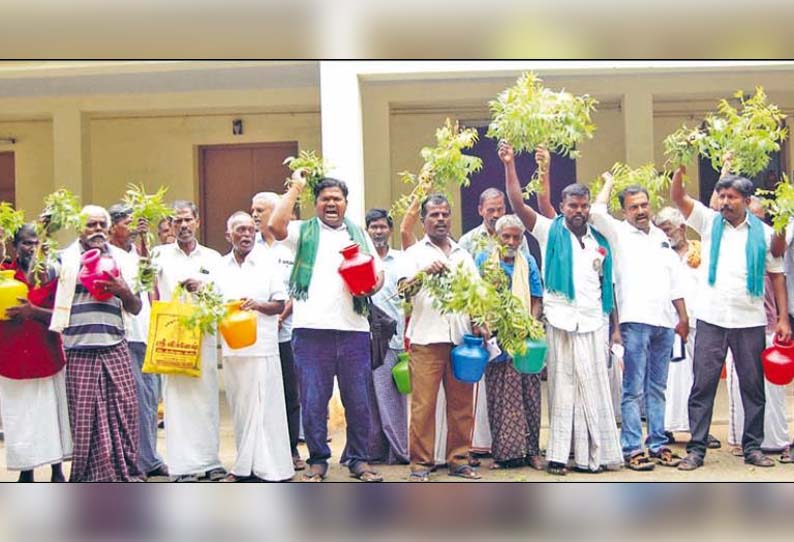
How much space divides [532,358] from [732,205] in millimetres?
1551

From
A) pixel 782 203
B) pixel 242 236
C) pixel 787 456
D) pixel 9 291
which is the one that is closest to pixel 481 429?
pixel 787 456

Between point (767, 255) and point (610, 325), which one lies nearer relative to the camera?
point (767, 255)

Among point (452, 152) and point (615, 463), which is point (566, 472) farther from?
point (452, 152)

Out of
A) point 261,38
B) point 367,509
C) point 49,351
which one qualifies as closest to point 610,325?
point 367,509

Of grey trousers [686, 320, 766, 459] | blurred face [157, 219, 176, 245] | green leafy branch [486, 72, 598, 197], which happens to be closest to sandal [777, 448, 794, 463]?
grey trousers [686, 320, 766, 459]

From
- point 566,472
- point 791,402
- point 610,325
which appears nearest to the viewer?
point 566,472

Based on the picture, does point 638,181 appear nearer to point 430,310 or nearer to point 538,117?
point 538,117

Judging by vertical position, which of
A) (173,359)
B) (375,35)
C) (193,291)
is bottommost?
(173,359)

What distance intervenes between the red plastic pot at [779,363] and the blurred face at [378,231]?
2.48 meters

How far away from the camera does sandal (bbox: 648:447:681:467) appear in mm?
6566

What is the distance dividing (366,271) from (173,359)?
126 cm

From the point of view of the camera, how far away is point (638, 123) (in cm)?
747

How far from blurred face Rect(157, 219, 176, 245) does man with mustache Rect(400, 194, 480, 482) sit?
1.62 metres

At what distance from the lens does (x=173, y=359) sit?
607cm
